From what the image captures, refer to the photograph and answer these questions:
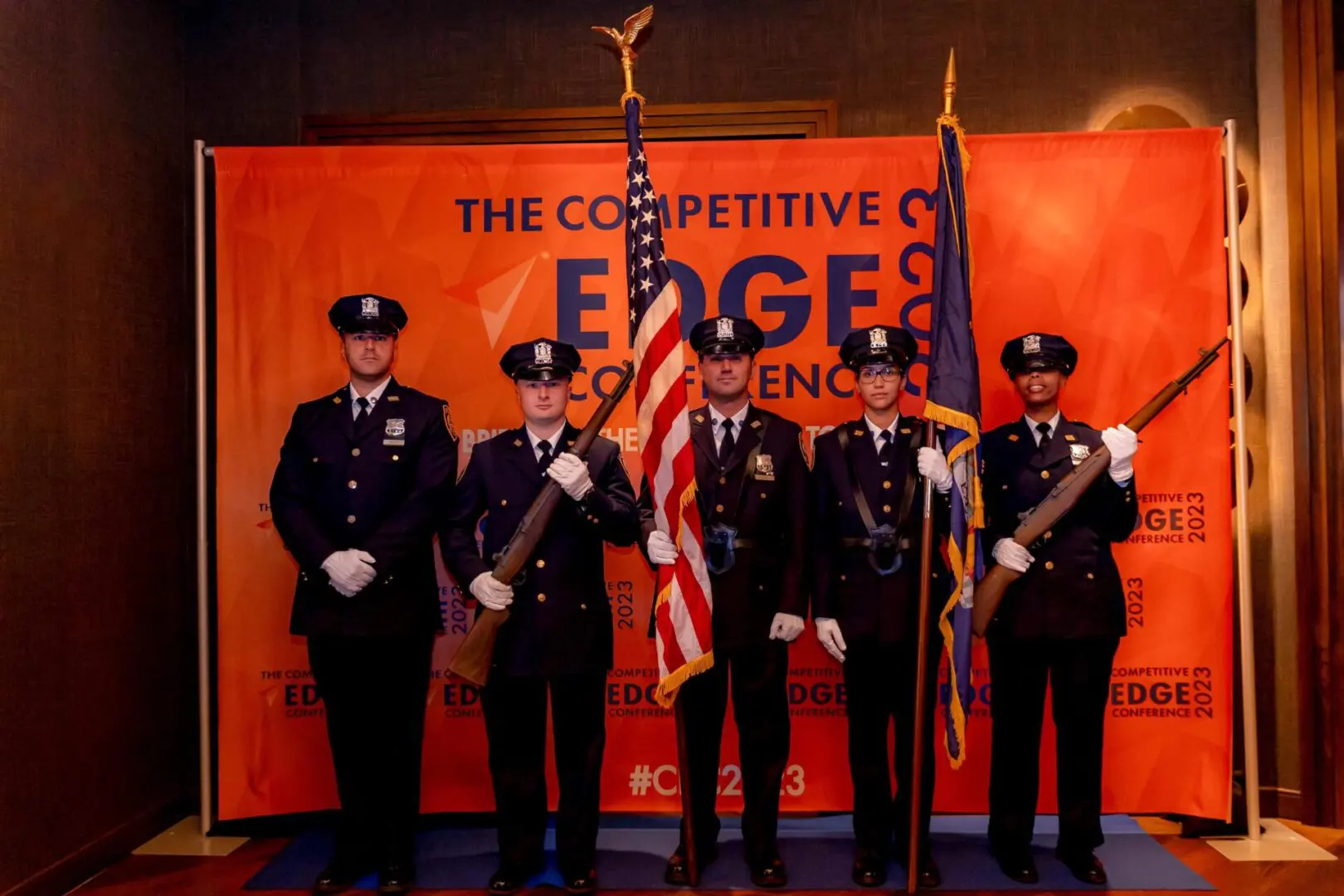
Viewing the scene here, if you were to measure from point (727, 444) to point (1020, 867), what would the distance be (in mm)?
1864

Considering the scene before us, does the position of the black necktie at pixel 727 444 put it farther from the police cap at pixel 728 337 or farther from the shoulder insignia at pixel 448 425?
the shoulder insignia at pixel 448 425

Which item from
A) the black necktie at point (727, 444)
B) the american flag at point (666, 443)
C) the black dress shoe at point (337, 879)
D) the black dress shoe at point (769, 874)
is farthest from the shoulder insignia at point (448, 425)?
the black dress shoe at point (769, 874)

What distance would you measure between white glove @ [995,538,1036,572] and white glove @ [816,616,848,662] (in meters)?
0.63

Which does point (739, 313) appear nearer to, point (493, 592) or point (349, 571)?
point (493, 592)

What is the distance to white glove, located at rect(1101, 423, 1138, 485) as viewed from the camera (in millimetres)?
3043

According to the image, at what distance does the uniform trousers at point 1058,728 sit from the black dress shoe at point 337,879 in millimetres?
2372

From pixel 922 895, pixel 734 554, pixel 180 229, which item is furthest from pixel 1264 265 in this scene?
pixel 180 229

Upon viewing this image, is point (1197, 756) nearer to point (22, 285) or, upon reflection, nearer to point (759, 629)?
point (759, 629)

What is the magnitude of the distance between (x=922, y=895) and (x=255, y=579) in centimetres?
290

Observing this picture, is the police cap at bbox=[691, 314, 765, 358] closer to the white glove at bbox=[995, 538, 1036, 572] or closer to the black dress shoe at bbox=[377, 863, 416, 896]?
the white glove at bbox=[995, 538, 1036, 572]

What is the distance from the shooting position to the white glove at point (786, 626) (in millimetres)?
3049

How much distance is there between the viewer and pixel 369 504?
3.12m

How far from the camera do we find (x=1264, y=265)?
3.95m

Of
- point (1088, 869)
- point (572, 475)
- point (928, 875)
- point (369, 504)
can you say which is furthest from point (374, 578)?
point (1088, 869)
